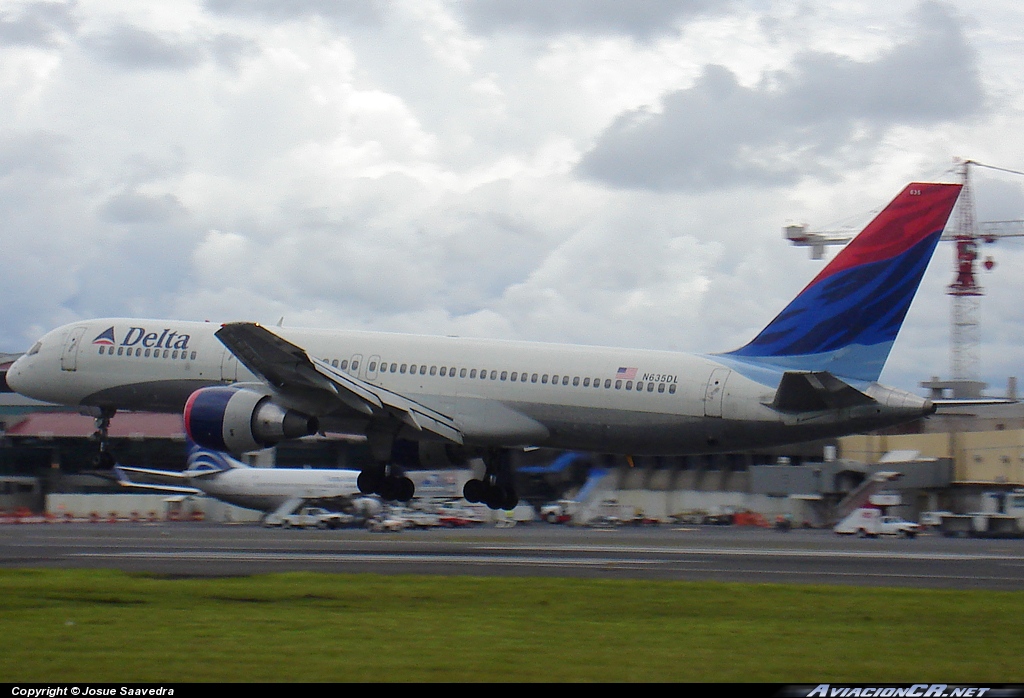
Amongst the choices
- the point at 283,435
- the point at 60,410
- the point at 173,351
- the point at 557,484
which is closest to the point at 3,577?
the point at 283,435

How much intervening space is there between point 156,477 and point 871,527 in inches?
1507

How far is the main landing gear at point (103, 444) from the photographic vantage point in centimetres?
4217

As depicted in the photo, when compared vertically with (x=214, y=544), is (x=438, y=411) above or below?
above

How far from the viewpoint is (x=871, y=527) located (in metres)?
53.8

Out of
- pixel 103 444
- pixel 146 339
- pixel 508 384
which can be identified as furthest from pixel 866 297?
pixel 103 444

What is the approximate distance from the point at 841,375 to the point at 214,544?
22218 millimetres

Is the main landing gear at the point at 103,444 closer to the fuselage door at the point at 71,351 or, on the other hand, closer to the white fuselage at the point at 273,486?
the fuselage door at the point at 71,351

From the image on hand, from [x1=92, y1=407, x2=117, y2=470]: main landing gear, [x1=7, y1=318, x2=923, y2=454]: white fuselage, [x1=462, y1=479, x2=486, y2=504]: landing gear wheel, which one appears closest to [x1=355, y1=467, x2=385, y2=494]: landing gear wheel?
[x1=7, y1=318, x2=923, y2=454]: white fuselage

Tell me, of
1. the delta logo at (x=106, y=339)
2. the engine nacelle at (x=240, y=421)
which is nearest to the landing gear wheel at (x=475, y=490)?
the engine nacelle at (x=240, y=421)

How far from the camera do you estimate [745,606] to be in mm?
22375

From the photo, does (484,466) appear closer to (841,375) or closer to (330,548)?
(330,548)

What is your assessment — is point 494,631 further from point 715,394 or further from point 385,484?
point 385,484

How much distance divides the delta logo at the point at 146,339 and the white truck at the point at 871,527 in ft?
99.3

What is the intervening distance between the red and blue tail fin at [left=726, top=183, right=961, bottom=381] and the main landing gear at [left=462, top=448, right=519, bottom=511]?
29.0 ft
